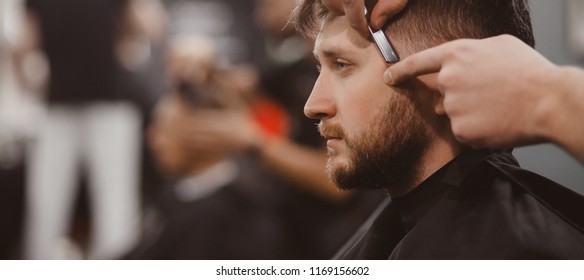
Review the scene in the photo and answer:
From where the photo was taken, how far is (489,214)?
982 mm

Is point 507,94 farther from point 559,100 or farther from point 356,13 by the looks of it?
point 356,13

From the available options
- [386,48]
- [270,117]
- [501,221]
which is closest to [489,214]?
[501,221]

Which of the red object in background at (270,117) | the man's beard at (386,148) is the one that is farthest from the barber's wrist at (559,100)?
the red object in background at (270,117)

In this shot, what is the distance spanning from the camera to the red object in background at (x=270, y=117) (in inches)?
87.3

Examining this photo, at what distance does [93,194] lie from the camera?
276 centimetres

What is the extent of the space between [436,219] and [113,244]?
1.71m

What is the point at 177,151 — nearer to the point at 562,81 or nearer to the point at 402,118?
the point at 402,118

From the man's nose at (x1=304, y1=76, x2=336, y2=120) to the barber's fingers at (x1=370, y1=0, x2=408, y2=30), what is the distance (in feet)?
0.40

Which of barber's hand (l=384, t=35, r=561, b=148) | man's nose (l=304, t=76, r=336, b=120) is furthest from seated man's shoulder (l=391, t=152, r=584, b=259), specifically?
man's nose (l=304, t=76, r=336, b=120)

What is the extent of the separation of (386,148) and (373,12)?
0.66 feet

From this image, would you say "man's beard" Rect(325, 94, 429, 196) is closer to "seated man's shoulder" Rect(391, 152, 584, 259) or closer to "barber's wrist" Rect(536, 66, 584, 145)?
"seated man's shoulder" Rect(391, 152, 584, 259)

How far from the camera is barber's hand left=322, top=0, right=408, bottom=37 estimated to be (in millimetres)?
1021

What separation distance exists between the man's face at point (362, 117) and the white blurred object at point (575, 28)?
0.69 metres
